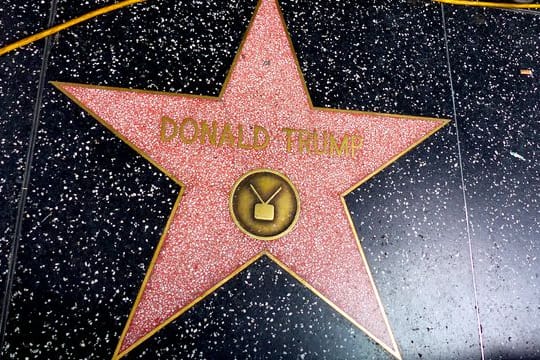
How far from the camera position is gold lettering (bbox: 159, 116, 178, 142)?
0.85 metres

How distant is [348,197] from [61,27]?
701mm

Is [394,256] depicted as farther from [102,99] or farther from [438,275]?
[102,99]

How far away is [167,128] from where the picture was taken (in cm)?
85

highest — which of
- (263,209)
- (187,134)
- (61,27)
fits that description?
(61,27)

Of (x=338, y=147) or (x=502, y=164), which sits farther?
(x=502, y=164)

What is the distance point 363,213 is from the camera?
36.4 inches

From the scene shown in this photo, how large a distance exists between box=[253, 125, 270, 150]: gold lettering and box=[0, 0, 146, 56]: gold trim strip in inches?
15.0

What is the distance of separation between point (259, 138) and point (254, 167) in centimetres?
7

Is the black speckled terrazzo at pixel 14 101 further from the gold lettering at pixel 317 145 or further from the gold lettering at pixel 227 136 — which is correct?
the gold lettering at pixel 317 145

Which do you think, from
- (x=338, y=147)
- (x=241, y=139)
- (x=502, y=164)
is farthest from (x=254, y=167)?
(x=502, y=164)

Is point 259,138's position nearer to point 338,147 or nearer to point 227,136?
point 227,136

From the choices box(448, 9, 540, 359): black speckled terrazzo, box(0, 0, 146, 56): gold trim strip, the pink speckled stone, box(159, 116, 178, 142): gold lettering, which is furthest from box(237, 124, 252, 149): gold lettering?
box(448, 9, 540, 359): black speckled terrazzo

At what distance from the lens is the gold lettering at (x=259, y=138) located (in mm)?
896

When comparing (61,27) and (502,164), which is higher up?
(61,27)
